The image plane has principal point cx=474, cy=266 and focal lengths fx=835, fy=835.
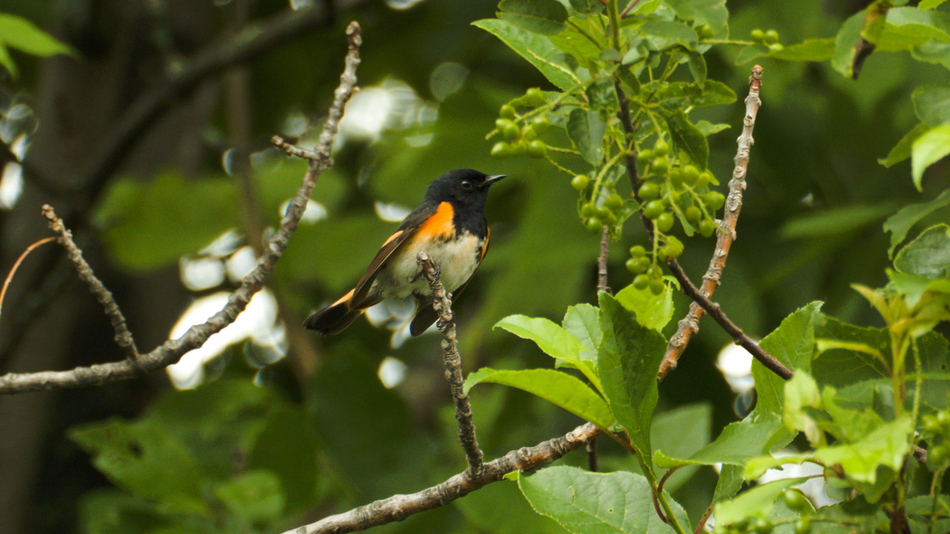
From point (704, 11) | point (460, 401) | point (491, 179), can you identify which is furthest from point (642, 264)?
point (491, 179)

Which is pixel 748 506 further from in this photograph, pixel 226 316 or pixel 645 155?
pixel 226 316

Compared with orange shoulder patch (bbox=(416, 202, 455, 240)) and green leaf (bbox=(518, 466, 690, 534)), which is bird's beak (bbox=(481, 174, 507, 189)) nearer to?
orange shoulder patch (bbox=(416, 202, 455, 240))

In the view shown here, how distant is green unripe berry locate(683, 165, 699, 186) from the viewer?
150 centimetres

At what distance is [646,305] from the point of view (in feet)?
6.24

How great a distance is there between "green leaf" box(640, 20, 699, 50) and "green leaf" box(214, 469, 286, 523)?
9.40 ft

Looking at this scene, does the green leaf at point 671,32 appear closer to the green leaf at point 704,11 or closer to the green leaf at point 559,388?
the green leaf at point 704,11

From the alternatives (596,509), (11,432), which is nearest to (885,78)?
(596,509)

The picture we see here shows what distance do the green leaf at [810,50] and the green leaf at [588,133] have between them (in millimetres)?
334

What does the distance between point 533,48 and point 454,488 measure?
1.07m

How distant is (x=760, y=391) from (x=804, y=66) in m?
4.45

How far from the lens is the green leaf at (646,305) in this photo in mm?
1896

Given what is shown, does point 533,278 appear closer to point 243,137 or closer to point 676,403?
point 676,403

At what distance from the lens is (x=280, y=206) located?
6438 millimetres

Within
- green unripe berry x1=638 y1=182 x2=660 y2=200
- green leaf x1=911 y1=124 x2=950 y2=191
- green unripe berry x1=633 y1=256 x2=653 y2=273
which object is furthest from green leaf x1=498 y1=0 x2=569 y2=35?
green leaf x1=911 y1=124 x2=950 y2=191
